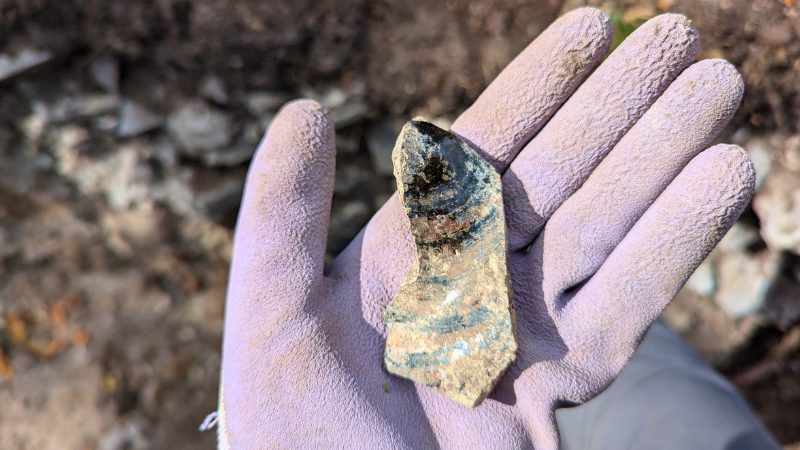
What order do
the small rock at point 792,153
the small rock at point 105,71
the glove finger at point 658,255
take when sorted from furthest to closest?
the small rock at point 105,71 < the small rock at point 792,153 < the glove finger at point 658,255

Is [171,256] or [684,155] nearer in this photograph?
[684,155]

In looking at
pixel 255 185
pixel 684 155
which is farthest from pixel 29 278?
pixel 684 155

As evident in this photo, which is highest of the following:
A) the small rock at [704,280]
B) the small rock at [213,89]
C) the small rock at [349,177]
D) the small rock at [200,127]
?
the small rock at [213,89]

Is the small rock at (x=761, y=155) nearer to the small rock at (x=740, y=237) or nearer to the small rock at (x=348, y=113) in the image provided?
the small rock at (x=740, y=237)

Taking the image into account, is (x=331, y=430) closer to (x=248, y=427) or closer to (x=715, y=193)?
(x=248, y=427)

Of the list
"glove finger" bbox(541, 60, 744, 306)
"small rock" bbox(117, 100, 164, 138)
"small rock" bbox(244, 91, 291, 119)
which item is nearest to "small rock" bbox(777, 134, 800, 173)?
"glove finger" bbox(541, 60, 744, 306)

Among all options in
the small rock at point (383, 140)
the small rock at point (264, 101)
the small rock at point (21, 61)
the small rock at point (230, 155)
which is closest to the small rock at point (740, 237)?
the small rock at point (383, 140)

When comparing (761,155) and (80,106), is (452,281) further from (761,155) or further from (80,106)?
(80,106)
